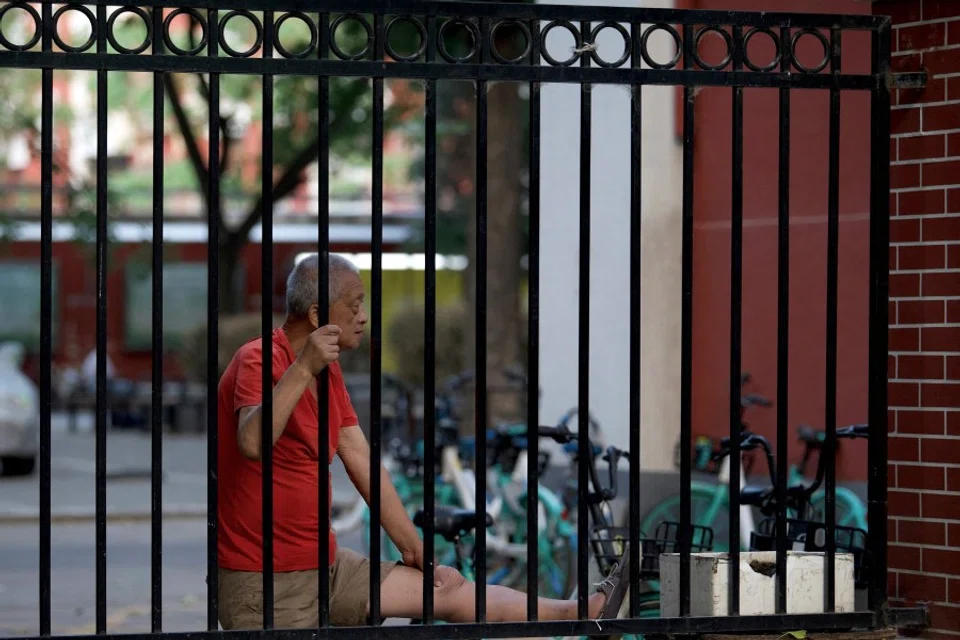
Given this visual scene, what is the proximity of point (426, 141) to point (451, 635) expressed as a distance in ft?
4.78

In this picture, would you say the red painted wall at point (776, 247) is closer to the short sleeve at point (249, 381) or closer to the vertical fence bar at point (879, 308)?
the vertical fence bar at point (879, 308)

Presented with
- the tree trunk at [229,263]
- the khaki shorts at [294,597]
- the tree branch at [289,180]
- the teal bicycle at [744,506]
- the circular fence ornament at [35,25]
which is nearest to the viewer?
the circular fence ornament at [35,25]

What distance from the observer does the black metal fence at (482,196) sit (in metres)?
4.40

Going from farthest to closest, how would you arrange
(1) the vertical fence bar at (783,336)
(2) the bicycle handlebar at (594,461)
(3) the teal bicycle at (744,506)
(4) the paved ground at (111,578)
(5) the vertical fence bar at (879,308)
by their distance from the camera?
(4) the paved ground at (111,578), (3) the teal bicycle at (744,506), (2) the bicycle handlebar at (594,461), (5) the vertical fence bar at (879,308), (1) the vertical fence bar at (783,336)

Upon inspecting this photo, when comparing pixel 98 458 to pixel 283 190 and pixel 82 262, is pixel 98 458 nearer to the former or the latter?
pixel 283 190

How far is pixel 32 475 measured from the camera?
19062mm

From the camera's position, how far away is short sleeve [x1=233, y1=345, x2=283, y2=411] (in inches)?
182

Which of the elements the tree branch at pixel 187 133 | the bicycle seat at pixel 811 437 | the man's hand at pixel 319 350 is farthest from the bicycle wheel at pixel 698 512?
the tree branch at pixel 187 133

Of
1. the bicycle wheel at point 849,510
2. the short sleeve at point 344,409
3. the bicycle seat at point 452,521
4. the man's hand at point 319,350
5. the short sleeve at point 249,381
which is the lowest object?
the bicycle wheel at point 849,510

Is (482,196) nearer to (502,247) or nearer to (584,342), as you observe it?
(584,342)

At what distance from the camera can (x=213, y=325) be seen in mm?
4438

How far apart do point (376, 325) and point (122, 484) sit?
13998 mm

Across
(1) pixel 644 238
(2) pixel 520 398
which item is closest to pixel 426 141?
(1) pixel 644 238

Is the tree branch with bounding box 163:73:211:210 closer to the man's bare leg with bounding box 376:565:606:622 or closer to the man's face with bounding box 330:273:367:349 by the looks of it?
the man's face with bounding box 330:273:367:349
